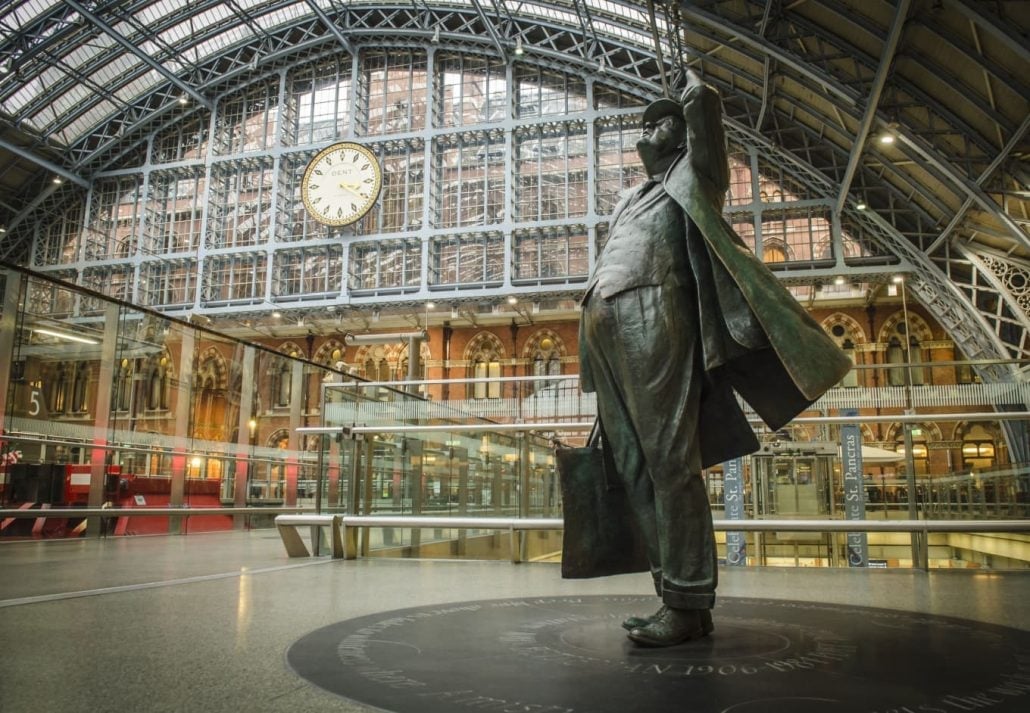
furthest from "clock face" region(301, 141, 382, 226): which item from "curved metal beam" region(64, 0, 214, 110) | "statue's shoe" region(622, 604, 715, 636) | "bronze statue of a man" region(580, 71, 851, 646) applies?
"statue's shoe" region(622, 604, 715, 636)

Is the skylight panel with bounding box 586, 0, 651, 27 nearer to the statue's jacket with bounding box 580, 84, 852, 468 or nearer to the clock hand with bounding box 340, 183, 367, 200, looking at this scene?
the clock hand with bounding box 340, 183, 367, 200

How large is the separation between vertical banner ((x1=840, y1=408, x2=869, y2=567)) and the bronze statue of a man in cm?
356

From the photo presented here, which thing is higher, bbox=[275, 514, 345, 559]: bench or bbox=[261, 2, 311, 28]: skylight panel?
bbox=[261, 2, 311, 28]: skylight panel

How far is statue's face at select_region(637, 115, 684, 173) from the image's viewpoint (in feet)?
10.5

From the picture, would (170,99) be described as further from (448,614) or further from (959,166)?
(448,614)

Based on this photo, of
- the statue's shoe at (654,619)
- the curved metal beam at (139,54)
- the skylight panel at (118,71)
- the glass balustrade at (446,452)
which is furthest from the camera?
the skylight panel at (118,71)

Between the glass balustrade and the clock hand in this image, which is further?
the clock hand

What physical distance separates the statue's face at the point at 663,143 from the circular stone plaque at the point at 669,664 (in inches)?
73.9

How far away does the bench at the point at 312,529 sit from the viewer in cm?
599

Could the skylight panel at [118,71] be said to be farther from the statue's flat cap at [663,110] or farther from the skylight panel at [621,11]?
the statue's flat cap at [663,110]

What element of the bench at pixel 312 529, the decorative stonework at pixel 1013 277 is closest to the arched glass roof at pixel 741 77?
the decorative stonework at pixel 1013 277

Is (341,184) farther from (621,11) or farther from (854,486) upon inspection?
(854,486)

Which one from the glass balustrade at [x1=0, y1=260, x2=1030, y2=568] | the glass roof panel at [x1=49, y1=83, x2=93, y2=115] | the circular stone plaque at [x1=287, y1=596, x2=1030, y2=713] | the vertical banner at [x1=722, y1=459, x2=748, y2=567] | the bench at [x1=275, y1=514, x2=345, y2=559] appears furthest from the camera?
the glass roof panel at [x1=49, y1=83, x2=93, y2=115]

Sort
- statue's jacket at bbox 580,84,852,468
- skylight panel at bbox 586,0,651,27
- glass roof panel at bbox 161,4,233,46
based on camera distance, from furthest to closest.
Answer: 1. glass roof panel at bbox 161,4,233,46
2. skylight panel at bbox 586,0,651,27
3. statue's jacket at bbox 580,84,852,468
